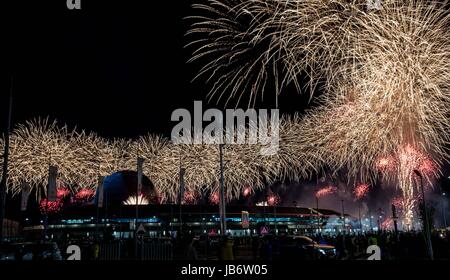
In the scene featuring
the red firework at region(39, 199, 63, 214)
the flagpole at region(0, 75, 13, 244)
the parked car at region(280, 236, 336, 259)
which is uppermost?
the flagpole at region(0, 75, 13, 244)

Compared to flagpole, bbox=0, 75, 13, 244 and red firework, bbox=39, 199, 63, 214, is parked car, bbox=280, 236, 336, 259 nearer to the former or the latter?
flagpole, bbox=0, 75, 13, 244

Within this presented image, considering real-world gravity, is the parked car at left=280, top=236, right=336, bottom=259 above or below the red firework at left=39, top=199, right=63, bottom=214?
below

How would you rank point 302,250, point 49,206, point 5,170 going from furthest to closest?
point 49,206, point 302,250, point 5,170

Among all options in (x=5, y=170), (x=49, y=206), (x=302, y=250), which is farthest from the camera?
(x=49, y=206)

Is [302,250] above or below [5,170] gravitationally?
below

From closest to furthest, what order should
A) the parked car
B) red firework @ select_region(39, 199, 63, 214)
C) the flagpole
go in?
the flagpole < the parked car < red firework @ select_region(39, 199, 63, 214)

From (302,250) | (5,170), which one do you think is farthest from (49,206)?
(302,250)

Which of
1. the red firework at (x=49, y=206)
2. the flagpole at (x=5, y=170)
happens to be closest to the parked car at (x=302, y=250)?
the flagpole at (x=5, y=170)

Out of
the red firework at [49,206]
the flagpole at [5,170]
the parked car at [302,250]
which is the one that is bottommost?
the parked car at [302,250]

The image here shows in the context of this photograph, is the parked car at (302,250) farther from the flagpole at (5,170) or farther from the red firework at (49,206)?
the red firework at (49,206)

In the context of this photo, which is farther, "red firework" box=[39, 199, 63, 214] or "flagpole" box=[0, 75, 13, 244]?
"red firework" box=[39, 199, 63, 214]

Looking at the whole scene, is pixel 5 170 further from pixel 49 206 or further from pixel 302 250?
pixel 49 206

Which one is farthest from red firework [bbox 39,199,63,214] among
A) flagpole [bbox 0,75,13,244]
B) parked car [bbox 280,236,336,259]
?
parked car [bbox 280,236,336,259]
